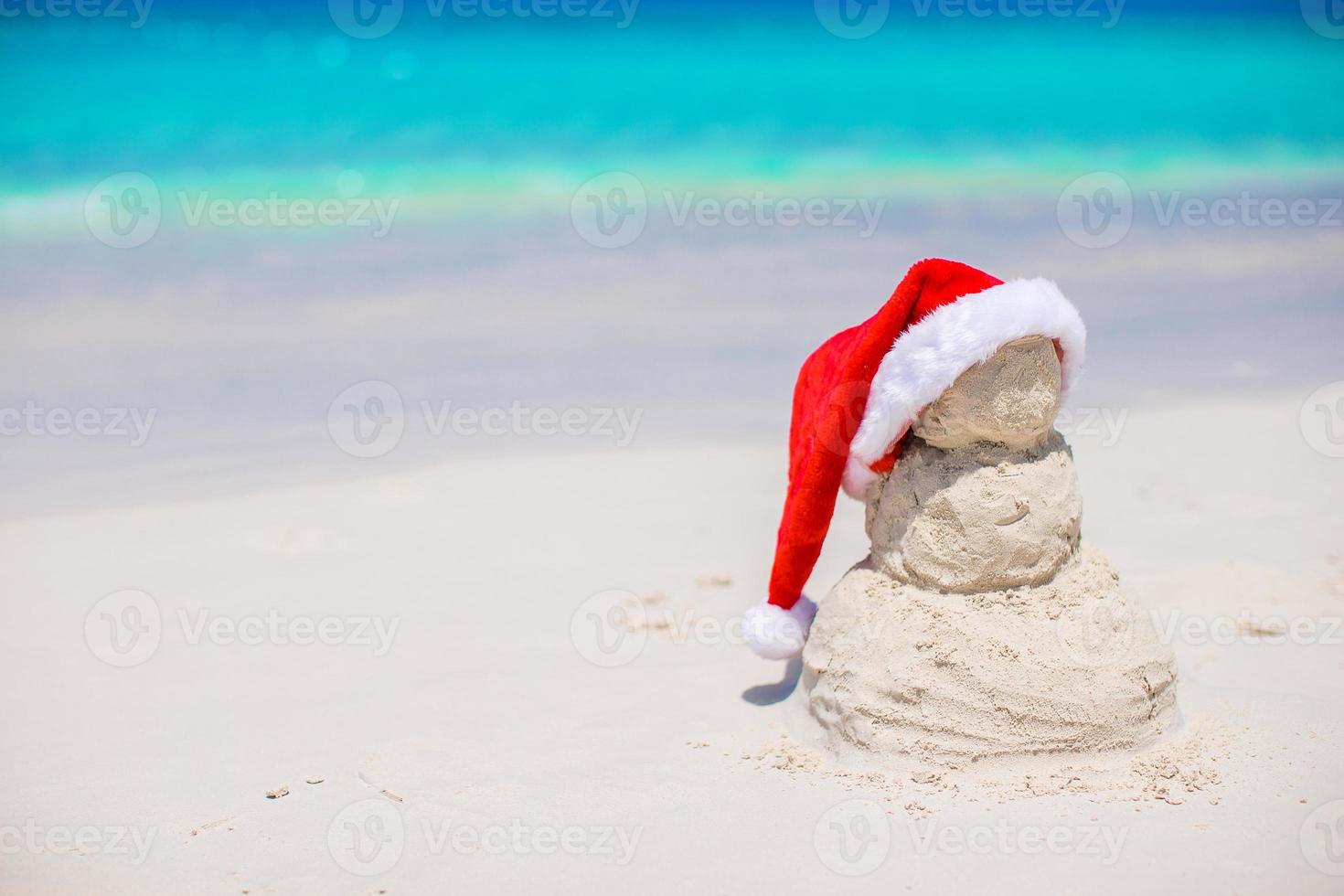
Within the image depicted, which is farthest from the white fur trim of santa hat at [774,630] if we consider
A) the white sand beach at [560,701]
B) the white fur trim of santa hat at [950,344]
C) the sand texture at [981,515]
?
the white fur trim of santa hat at [950,344]

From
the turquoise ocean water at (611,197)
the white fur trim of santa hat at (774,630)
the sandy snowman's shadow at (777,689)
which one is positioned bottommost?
the sandy snowman's shadow at (777,689)

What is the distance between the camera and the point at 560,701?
450 centimetres

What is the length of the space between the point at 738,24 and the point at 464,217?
523cm

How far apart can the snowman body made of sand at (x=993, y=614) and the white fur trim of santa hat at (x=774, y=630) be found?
232mm

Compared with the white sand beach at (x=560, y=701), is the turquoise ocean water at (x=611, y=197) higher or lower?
higher

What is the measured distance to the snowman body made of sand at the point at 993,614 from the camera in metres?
3.45

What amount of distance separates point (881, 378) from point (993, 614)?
0.85 meters

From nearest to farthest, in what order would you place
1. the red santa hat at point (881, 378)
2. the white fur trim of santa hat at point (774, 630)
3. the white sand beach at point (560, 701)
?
the white sand beach at point (560, 701)
the red santa hat at point (881, 378)
the white fur trim of santa hat at point (774, 630)

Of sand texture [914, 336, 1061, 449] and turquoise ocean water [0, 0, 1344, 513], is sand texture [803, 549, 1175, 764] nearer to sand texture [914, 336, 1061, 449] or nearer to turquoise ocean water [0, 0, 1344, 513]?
sand texture [914, 336, 1061, 449]

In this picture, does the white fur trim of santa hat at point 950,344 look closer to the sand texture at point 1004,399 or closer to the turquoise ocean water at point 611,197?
the sand texture at point 1004,399

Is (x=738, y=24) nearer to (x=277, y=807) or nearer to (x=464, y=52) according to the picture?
(x=464, y=52)

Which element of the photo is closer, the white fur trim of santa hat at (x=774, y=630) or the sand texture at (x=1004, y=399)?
the sand texture at (x=1004, y=399)

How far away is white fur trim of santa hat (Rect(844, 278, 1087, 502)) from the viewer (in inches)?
130

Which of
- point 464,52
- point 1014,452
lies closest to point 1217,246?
point 464,52
